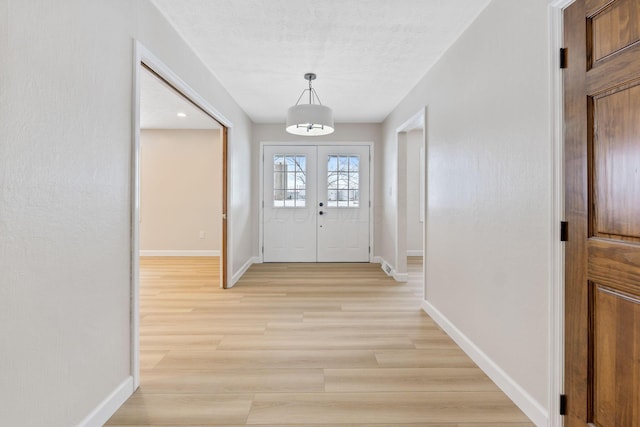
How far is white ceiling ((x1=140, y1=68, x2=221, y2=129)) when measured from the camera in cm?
403

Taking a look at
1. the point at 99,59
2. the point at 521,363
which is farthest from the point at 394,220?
the point at 99,59

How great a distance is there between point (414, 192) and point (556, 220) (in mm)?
5231

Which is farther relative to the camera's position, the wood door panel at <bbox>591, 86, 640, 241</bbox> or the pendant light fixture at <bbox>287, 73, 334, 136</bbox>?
the pendant light fixture at <bbox>287, 73, 334, 136</bbox>

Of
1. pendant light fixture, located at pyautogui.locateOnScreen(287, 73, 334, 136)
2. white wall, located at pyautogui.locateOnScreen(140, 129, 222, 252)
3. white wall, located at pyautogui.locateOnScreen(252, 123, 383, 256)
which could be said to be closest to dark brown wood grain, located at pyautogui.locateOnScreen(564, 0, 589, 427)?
pendant light fixture, located at pyautogui.locateOnScreen(287, 73, 334, 136)

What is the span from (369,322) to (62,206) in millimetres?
2491

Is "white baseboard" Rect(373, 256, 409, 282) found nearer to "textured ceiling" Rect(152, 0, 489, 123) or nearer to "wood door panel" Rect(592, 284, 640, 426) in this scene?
"textured ceiling" Rect(152, 0, 489, 123)

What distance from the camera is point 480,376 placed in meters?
2.16

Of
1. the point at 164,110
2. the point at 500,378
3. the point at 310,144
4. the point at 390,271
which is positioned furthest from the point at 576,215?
the point at 164,110

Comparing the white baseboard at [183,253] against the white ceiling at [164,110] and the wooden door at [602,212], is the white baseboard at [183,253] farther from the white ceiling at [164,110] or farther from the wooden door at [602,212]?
the wooden door at [602,212]

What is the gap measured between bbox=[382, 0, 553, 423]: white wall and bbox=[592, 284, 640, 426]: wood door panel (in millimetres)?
251

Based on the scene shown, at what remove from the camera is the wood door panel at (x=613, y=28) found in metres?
1.24

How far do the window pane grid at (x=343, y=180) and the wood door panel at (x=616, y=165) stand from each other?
4.56m

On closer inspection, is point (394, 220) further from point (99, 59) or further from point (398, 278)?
point (99, 59)

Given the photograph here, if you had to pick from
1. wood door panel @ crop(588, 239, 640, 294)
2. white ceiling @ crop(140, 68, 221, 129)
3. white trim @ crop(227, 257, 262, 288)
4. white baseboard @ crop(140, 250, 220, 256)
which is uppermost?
white ceiling @ crop(140, 68, 221, 129)
